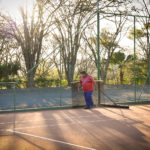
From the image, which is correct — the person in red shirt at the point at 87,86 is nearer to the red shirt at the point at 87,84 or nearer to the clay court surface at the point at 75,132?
the red shirt at the point at 87,84

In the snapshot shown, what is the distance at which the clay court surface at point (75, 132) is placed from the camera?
16.1ft

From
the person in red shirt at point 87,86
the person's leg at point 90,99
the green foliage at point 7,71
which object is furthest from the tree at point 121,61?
the green foliage at point 7,71

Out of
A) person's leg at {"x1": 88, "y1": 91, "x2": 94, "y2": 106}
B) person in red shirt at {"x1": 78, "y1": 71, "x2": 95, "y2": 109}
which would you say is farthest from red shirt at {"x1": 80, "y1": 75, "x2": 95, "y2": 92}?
person's leg at {"x1": 88, "y1": 91, "x2": 94, "y2": 106}

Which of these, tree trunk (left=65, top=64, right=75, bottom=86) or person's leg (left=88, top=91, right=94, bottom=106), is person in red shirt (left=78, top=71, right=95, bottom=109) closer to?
person's leg (left=88, top=91, right=94, bottom=106)

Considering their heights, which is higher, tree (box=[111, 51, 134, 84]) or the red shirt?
tree (box=[111, 51, 134, 84])

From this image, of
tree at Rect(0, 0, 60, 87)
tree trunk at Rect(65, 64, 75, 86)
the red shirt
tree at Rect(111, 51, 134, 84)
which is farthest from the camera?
tree at Rect(0, 0, 60, 87)

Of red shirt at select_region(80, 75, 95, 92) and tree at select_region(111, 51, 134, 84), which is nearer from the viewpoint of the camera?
red shirt at select_region(80, 75, 95, 92)

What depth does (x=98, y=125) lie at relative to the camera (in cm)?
680

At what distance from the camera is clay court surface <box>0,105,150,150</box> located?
16.1 ft

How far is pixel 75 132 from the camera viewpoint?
19.7ft

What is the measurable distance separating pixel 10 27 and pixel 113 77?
10306 mm

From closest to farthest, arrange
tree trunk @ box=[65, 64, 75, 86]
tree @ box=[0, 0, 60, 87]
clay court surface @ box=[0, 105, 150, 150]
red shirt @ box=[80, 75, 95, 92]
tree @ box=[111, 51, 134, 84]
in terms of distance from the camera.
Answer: clay court surface @ box=[0, 105, 150, 150] < red shirt @ box=[80, 75, 95, 92] < tree trunk @ box=[65, 64, 75, 86] < tree @ box=[111, 51, 134, 84] < tree @ box=[0, 0, 60, 87]

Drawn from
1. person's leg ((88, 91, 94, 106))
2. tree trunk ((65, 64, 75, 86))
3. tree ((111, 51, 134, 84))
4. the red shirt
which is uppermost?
tree ((111, 51, 134, 84))

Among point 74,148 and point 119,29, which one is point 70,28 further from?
point 74,148
